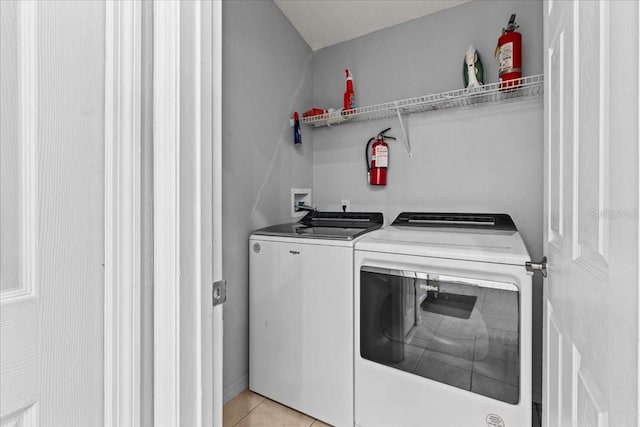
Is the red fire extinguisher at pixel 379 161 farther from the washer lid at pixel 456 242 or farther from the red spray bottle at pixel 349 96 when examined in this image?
the washer lid at pixel 456 242

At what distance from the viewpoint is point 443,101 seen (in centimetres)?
180

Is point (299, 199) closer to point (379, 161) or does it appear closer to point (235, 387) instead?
point (379, 161)

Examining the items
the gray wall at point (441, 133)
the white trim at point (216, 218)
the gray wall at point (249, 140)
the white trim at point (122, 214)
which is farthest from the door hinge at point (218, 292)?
the gray wall at point (441, 133)

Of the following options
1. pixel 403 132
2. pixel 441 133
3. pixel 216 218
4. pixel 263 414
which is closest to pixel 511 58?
Answer: pixel 441 133

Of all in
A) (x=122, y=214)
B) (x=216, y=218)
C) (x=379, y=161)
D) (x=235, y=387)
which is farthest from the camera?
(x=379, y=161)

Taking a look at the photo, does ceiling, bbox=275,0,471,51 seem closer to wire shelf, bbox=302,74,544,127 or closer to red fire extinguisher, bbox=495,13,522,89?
red fire extinguisher, bbox=495,13,522,89

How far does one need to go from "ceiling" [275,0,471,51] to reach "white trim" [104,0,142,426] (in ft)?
5.80

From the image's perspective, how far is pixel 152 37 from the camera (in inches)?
24.5

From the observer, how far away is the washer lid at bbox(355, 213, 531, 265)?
1170mm

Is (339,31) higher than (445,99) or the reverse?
higher

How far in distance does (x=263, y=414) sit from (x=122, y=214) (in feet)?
4.90

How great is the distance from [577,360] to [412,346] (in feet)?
2.66

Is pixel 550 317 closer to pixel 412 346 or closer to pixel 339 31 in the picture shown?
pixel 412 346

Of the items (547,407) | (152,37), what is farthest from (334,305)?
(152,37)
